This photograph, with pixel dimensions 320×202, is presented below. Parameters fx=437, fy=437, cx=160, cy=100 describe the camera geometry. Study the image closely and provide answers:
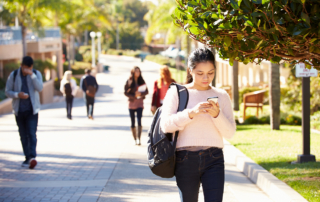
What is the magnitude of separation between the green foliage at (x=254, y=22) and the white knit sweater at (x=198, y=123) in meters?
0.62

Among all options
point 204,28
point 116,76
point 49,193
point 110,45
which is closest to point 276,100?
point 49,193

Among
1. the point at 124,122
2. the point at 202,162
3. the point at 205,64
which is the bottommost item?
the point at 124,122

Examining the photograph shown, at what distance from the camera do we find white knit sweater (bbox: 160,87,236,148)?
3574mm

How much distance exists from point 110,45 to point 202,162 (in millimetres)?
92339

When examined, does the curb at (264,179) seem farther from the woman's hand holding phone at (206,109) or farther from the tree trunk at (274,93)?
the tree trunk at (274,93)

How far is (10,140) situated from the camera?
11.6 m

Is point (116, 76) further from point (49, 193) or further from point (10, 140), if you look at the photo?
point (49, 193)

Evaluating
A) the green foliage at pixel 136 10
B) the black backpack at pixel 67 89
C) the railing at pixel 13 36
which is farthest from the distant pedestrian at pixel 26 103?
the green foliage at pixel 136 10

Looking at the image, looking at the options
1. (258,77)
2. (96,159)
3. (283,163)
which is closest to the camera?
(283,163)

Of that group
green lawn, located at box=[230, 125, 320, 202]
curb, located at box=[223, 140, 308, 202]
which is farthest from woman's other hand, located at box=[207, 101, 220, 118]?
green lawn, located at box=[230, 125, 320, 202]

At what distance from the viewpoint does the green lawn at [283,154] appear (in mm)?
5984

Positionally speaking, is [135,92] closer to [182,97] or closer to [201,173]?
[182,97]

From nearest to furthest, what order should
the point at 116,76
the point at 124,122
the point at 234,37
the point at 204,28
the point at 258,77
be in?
the point at 204,28 < the point at 234,37 < the point at 124,122 < the point at 258,77 < the point at 116,76

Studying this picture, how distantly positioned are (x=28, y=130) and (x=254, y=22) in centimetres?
542
